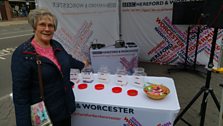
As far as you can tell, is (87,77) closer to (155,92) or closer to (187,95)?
(155,92)

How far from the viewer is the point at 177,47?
433 centimetres

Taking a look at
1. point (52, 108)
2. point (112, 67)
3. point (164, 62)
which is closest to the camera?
point (52, 108)

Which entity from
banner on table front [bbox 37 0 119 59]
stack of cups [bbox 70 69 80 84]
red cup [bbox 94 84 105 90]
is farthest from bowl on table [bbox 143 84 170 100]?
banner on table front [bbox 37 0 119 59]

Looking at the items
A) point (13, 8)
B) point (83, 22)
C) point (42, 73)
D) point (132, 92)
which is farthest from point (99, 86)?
point (13, 8)

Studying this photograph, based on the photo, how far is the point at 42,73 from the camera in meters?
1.10

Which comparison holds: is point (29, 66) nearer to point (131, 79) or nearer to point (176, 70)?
point (131, 79)

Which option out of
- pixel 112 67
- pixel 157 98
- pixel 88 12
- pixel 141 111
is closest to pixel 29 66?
pixel 141 111

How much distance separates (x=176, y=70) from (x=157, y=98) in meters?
2.86

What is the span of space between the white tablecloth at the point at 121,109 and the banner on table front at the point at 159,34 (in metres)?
3.03

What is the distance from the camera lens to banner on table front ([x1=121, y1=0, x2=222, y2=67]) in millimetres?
4117

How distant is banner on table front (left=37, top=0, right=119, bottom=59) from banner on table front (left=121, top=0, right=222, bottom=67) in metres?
0.53

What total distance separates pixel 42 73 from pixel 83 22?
3.45 m

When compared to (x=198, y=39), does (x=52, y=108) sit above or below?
below

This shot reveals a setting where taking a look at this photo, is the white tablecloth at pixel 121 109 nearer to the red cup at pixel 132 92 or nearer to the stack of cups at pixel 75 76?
the red cup at pixel 132 92
